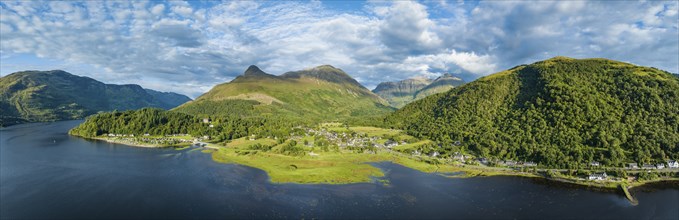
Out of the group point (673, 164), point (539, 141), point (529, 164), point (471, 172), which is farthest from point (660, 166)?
point (471, 172)

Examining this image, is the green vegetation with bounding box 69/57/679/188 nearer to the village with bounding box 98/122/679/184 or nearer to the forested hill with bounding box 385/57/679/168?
the forested hill with bounding box 385/57/679/168

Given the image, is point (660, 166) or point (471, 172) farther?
point (471, 172)

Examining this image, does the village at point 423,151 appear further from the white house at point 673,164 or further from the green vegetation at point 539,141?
the green vegetation at point 539,141

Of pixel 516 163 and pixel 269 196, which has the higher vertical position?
pixel 516 163

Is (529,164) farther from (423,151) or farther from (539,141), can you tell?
(423,151)

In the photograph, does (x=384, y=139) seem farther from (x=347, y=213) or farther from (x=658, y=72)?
(x=658, y=72)

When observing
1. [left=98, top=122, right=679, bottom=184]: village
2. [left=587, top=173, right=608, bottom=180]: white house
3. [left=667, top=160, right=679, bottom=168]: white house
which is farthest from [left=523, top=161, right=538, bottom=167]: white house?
[left=667, top=160, right=679, bottom=168]: white house

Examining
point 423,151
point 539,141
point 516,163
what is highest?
point 539,141
